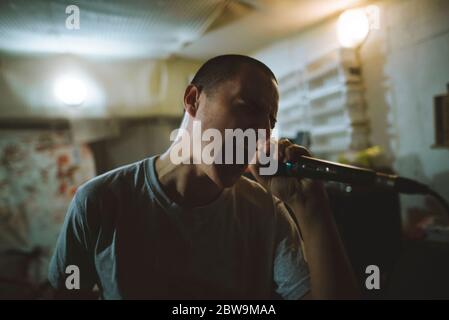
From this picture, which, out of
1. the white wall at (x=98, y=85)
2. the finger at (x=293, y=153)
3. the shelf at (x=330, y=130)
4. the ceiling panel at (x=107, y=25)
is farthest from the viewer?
the white wall at (x=98, y=85)

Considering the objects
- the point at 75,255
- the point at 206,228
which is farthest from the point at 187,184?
the point at 75,255

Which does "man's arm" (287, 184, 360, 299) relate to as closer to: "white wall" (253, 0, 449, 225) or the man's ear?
the man's ear

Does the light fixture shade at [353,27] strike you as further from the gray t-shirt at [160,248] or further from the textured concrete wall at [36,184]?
the textured concrete wall at [36,184]

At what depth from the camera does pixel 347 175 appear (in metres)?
1.25

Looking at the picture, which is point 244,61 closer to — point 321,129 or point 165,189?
point 165,189

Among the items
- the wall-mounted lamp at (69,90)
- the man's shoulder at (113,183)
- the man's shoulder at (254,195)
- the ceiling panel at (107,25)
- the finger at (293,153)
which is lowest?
the man's shoulder at (254,195)

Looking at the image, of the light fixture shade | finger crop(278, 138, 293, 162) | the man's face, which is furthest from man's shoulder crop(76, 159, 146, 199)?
the light fixture shade

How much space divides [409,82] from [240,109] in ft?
8.86

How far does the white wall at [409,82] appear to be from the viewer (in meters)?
3.05

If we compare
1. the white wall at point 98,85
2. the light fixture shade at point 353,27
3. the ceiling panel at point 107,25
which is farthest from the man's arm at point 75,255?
the white wall at point 98,85

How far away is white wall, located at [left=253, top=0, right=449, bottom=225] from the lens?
120 inches

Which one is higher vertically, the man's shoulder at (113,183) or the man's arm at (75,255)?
the man's shoulder at (113,183)

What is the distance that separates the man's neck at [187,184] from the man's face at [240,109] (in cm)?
9

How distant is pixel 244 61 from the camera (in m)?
1.50
